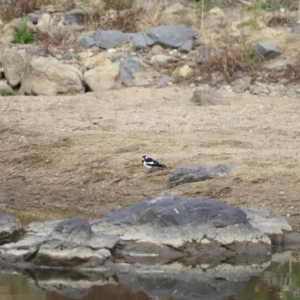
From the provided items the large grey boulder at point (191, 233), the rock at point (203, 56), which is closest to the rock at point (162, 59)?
the rock at point (203, 56)

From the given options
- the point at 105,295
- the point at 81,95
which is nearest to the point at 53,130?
the point at 81,95

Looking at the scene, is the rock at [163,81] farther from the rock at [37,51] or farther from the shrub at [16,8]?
the shrub at [16,8]

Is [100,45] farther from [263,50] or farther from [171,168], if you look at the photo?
[171,168]

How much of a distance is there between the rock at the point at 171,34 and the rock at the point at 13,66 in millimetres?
2468

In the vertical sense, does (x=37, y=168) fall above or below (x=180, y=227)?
below

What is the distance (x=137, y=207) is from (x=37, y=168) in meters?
3.02

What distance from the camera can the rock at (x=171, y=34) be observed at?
16344mm

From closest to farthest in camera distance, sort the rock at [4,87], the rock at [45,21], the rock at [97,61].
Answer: the rock at [4,87], the rock at [97,61], the rock at [45,21]

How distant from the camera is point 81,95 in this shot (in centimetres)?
1398

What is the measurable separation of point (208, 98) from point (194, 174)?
335 cm

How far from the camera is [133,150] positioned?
Answer: 11.2m

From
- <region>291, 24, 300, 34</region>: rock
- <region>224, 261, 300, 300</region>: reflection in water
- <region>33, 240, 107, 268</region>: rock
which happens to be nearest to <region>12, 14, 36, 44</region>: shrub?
<region>291, 24, 300, 34</region>: rock

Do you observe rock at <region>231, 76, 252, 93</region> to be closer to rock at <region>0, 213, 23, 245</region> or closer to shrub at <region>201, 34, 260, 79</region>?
shrub at <region>201, 34, 260, 79</region>

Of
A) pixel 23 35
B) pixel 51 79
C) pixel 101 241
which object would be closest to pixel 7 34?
pixel 23 35
